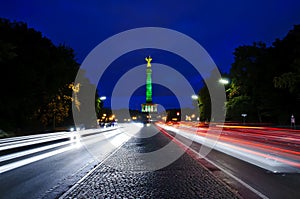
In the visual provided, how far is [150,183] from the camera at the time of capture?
365 inches

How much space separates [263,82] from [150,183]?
54.7 metres

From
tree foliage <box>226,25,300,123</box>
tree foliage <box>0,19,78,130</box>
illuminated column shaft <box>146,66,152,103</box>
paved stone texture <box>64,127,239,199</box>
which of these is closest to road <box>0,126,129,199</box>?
paved stone texture <box>64,127,239,199</box>

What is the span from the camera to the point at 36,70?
45.4 metres

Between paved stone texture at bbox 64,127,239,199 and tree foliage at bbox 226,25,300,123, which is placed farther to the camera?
tree foliage at bbox 226,25,300,123

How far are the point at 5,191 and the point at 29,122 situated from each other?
129ft

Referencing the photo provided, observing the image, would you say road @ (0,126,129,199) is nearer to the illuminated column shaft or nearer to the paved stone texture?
the paved stone texture

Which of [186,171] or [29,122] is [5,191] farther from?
[29,122]

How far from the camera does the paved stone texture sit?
7.85 meters

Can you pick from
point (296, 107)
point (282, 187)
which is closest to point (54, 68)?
point (296, 107)

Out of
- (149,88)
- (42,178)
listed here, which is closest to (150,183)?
(42,178)

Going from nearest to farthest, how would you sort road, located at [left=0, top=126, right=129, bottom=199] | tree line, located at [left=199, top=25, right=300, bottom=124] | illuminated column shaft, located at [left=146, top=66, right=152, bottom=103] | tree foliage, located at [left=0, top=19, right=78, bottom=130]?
road, located at [left=0, top=126, right=129, bottom=199] → tree foliage, located at [left=0, top=19, right=78, bottom=130] → tree line, located at [left=199, top=25, right=300, bottom=124] → illuminated column shaft, located at [left=146, top=66, right=152, bottom=103]

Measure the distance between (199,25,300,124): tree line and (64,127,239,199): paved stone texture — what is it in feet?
136

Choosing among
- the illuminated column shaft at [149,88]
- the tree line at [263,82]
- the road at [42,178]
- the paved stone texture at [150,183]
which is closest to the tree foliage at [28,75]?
the road at [42,178]

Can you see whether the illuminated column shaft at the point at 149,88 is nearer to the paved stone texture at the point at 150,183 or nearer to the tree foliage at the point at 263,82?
the tree foliage at the point at 263,82
